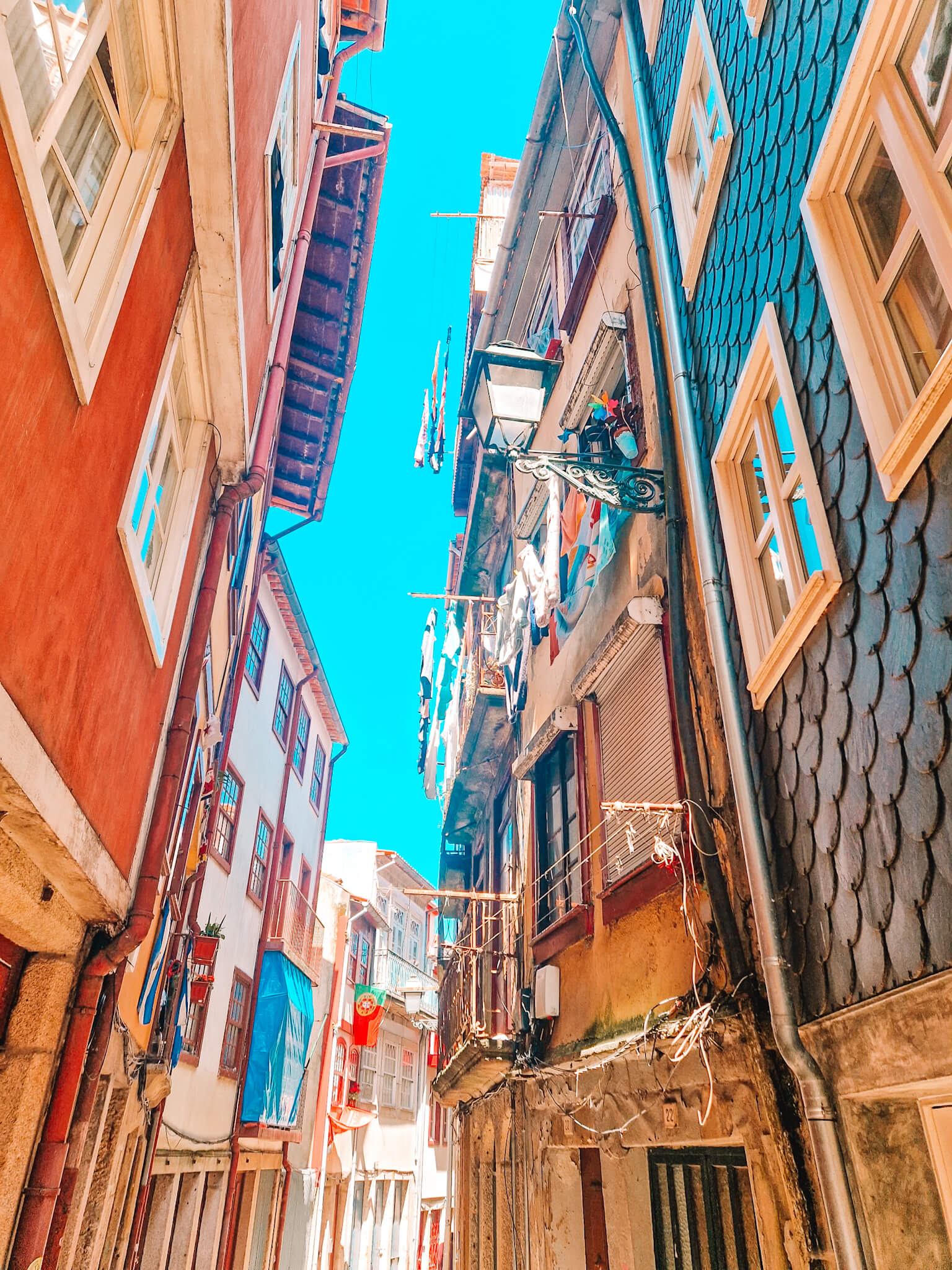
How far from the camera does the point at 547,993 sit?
898cm

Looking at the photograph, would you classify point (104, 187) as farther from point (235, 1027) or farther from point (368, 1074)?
point (368, 1074)

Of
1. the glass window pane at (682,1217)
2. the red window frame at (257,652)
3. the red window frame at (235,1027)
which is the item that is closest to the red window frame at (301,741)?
the red window frame at (257,652)

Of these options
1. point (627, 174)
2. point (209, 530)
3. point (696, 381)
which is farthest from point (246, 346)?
point (627, 174)

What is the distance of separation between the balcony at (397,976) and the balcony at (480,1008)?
18.1 m

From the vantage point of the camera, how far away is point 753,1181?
15.8ft

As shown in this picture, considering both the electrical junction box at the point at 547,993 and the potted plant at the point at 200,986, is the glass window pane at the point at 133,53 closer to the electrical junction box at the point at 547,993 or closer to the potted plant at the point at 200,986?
the electrical junction box at the point at 547,993

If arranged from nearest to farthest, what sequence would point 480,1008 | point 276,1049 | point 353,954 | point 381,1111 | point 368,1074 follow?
point 480,1008, point 276,1049, point 368,1074, point 381,1111, point 353,954

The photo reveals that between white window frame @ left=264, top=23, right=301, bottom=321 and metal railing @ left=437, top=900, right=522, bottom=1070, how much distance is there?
848 centimetres

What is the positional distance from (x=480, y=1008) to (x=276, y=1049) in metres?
5.80

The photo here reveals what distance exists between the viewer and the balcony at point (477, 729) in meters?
14.2

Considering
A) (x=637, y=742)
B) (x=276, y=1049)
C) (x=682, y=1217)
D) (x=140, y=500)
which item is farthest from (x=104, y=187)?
(x=276, y=1049)

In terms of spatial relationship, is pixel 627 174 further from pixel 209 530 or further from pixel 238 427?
pixel 209 530

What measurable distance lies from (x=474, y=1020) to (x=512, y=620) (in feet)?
21.7

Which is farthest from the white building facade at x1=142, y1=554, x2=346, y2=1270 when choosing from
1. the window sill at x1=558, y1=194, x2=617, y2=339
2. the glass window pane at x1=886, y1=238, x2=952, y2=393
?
the glass window pane at x1=886, y1=238, x2=952, y2=393
